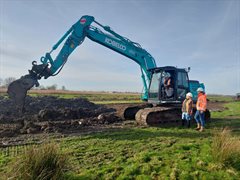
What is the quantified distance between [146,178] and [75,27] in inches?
415

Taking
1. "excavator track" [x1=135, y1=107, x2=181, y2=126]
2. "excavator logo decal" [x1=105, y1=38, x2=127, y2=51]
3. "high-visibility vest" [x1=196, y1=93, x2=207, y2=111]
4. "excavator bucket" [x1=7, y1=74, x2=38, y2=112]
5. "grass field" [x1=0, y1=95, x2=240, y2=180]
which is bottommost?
"grass field" [x1=0, y1=95, x2=240, y2=180]

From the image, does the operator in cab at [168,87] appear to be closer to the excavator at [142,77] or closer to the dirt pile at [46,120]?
the excavator at [142,77]

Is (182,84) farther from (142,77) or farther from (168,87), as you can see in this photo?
(142,77)

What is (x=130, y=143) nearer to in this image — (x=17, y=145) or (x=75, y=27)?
(x=17, y=145)

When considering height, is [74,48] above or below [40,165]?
above

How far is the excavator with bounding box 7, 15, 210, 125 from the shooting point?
11258 mm

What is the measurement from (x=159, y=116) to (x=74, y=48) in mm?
6648

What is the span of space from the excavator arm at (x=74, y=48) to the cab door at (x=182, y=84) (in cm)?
219

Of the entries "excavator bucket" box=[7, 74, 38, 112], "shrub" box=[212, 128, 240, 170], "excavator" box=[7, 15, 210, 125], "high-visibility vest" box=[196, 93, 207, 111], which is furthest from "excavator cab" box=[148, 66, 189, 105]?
"excavator bucket" box=[7, 74, 38, 112]

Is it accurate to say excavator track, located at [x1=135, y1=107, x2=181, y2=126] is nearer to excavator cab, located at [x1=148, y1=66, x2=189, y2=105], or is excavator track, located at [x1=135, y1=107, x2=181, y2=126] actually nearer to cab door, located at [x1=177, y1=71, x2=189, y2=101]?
excavator cab, located at [x1=148, y1=66, x2=189, y2=105]

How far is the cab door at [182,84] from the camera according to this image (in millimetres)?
12086

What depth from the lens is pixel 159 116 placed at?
429 inches

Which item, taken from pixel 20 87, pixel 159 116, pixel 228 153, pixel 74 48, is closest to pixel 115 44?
pixel 74 48

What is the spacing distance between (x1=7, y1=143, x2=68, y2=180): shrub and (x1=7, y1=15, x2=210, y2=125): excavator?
6.38m
